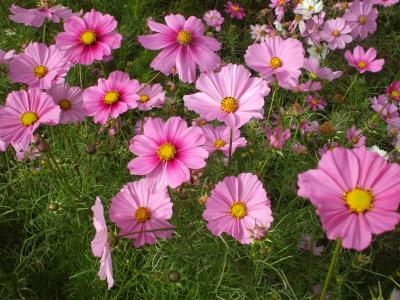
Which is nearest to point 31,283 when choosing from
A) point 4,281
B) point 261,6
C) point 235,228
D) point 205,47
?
point 4,281

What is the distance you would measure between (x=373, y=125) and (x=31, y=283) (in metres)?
1.08

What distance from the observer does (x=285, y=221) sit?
128 centimetres

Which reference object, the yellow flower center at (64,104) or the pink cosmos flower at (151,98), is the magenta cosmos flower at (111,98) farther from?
the pink cosmos flower at (151,98)

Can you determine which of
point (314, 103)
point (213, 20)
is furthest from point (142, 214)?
point (213, 20)

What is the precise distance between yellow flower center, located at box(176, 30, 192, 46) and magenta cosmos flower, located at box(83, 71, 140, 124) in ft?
0.54

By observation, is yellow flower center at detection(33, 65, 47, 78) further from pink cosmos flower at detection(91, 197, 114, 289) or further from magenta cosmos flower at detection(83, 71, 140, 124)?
pink cosmos flower at detection(91, 197, 114, 289)

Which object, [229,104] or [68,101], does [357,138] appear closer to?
[229,104]

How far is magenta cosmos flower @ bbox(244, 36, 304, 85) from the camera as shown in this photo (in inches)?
44.1

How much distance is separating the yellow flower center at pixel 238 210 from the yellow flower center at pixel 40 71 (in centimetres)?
58

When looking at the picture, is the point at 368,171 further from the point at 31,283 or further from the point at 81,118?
the point at 31,283

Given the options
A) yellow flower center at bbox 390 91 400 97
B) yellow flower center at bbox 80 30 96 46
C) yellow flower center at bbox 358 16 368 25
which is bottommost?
yellow flower center at bbox 80 30 96 46

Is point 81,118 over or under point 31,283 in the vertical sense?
over

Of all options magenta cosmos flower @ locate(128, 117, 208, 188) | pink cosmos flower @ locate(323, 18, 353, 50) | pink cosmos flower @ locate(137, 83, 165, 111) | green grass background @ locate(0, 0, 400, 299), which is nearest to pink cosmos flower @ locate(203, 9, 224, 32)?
pink cosmos flower @ locate(323, 18, 353, 50)

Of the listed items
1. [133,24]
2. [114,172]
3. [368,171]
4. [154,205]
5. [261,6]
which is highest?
[261,6]
